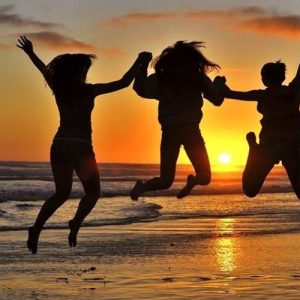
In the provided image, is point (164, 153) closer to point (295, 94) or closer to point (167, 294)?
point (295, 94)

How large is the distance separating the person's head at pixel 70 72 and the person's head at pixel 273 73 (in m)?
2.18

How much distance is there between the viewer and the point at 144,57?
403 inches

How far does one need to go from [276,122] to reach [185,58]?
140 cm

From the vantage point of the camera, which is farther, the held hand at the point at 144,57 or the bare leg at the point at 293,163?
the bare leg at the point at 293,163

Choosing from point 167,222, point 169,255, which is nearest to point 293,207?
point 167,222

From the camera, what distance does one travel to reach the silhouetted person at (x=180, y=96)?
10.2 meters

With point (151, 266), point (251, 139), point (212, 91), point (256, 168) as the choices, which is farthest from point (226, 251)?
point (212, 91)

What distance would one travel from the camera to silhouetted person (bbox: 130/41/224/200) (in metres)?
10.2

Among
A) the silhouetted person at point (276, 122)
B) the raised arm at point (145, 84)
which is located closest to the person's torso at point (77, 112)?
the raised arm at point (145, 84)

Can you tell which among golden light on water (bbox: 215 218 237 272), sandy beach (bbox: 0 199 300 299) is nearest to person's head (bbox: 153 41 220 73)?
sandy beach (bbox: 0 199 300 299)

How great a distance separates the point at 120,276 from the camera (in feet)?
44.9

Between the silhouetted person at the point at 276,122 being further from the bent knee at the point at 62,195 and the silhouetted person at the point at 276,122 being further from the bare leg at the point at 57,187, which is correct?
the bent knee at the point at 62,195

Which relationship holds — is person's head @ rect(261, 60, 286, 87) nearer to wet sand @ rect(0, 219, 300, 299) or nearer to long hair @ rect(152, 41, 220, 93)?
long hair @ rect(152, 41, 220, 93)

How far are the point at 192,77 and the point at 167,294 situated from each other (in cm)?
351
